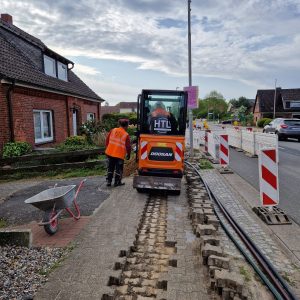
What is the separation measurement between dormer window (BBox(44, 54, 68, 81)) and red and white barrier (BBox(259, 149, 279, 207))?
14445mm

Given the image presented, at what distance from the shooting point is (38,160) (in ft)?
38.4

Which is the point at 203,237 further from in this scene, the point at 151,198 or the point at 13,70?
the point at 13,70

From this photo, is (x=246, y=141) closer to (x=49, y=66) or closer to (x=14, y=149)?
(x=14, y=149)

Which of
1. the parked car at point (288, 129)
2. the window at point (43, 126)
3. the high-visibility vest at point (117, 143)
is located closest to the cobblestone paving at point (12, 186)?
the high-visibility vest at point (117, 143)

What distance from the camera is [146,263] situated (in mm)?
4336

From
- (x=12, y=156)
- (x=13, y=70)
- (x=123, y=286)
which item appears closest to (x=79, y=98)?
(x=13, y=70)

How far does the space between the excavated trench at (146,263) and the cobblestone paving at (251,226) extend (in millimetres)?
1437

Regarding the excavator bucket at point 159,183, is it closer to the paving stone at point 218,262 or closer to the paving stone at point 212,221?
the paving stone at point 212,221

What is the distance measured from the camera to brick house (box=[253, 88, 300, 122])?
5992 cm

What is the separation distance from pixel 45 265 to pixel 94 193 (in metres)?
3.99

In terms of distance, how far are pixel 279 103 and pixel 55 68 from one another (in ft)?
176

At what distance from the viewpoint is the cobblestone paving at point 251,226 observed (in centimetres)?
445

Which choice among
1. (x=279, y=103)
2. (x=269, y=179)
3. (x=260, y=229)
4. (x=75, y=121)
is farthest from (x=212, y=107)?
(x=260, y=229)

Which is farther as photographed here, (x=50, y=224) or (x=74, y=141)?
(x=74, y=141)
